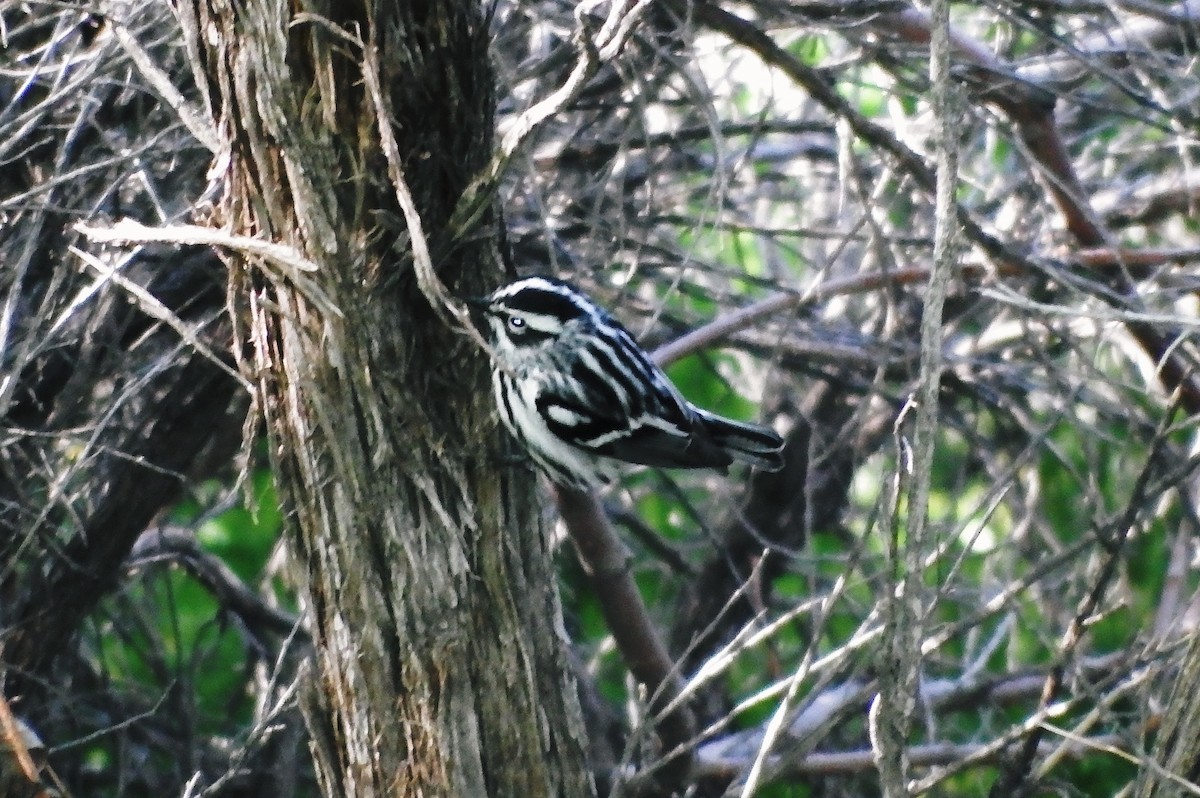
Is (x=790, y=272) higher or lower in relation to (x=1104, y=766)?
higher

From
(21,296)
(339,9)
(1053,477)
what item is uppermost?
(339,9)

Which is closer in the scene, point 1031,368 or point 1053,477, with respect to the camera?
point 1031,368

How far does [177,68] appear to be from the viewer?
373cm

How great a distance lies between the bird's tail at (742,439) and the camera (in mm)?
3957

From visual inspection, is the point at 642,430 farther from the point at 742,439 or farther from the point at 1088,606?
the point at 1088,606

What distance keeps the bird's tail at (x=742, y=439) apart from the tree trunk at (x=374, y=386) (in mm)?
1256

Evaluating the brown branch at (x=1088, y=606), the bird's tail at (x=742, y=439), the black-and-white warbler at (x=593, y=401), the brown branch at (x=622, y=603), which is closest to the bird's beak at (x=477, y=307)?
the black-and-white warbler at (x=593, y=401)

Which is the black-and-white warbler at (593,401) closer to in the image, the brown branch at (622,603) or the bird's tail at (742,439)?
the bird's tail at (742,439)

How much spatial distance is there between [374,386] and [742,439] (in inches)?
60.0

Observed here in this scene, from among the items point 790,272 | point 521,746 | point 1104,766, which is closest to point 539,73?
point 521,746

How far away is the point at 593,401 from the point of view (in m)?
3.70

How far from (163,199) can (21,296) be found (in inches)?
18.0

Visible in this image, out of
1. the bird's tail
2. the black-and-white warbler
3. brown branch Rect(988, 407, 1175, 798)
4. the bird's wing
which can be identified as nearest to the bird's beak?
the black-and-white warbler

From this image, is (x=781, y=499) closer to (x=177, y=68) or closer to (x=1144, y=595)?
(x=1144, y=595)
